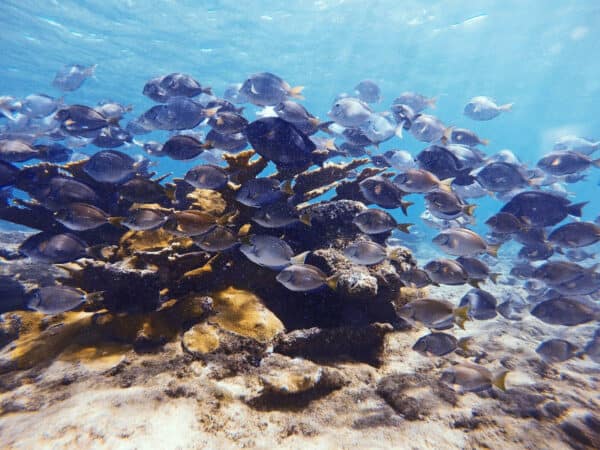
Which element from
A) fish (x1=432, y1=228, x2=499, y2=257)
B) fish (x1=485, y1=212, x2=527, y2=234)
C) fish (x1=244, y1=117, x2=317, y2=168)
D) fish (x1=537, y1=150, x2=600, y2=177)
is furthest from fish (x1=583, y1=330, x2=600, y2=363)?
fish (x1=244, y1=117, x2=317, y2=168)

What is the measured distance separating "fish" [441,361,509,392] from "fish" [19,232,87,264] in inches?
172

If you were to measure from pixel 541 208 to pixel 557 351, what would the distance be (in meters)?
2.02

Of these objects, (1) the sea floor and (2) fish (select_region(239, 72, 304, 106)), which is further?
(2) fish (select_region(239, 72, 304, 106))

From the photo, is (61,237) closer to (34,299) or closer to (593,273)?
(34,299)

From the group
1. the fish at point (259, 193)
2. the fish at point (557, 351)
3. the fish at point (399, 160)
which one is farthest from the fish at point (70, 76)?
the fish at point (557, 351)

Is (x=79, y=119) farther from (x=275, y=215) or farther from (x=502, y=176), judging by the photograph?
(x=502, y=176)

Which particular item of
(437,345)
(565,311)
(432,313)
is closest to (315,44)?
(565,311)

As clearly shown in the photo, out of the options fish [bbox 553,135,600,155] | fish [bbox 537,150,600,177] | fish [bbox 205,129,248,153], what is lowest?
fish [bbox 205,129,248,153]

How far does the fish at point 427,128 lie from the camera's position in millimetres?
6145

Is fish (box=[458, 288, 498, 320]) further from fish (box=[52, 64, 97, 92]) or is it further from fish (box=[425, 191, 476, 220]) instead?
fish (box=[52, 64, 97, 92])

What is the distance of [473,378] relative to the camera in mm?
3207

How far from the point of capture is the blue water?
24156 millimetres

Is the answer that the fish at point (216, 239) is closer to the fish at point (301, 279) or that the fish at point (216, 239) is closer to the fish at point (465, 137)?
the fish at point (301, 279)

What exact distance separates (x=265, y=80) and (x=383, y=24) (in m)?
28.0
